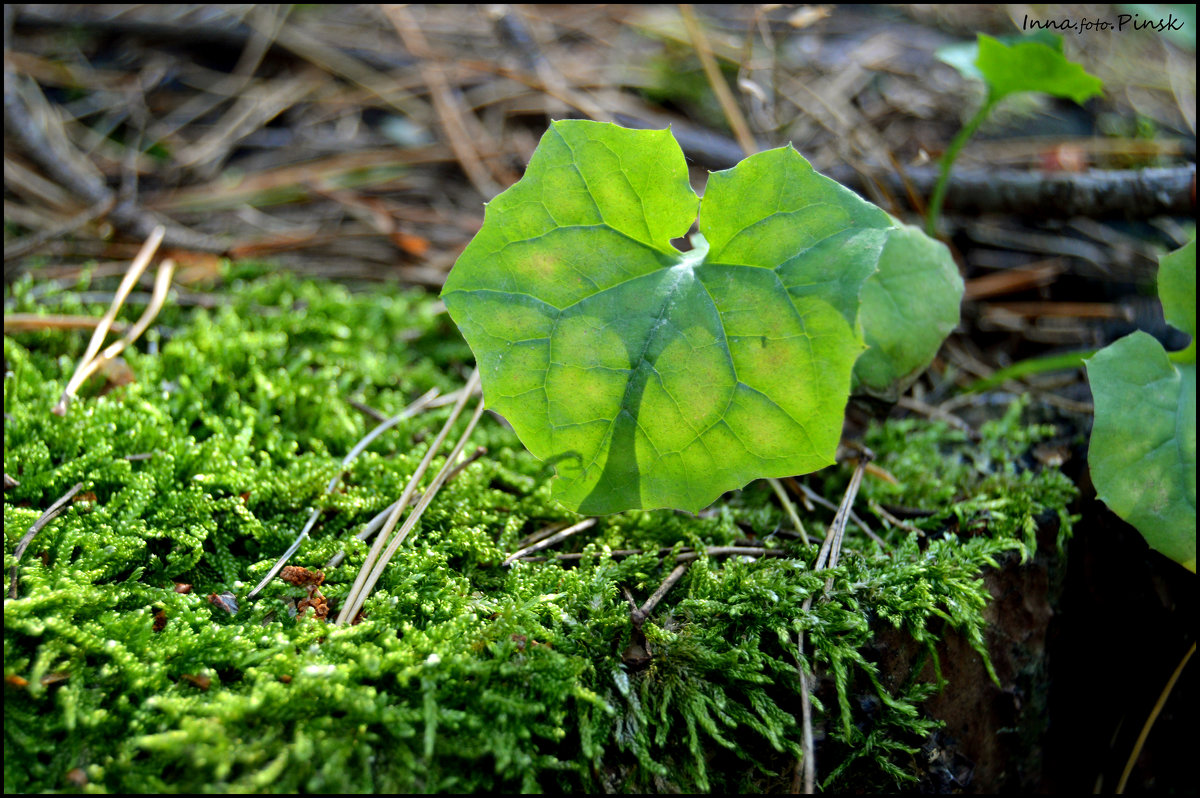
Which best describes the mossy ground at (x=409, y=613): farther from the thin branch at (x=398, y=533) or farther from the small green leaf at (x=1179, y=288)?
the small green leaf at (x=1179, y=288)

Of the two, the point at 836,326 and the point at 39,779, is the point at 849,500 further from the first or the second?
the point at 39,779

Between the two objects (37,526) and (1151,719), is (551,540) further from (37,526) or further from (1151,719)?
(1151,719)

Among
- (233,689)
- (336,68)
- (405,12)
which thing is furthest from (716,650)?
(405,12)

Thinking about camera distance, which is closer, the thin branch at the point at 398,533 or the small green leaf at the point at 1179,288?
the thin branch at the point at 398,533

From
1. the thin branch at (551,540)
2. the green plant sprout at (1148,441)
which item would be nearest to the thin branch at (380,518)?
the thin branch at (551,540)

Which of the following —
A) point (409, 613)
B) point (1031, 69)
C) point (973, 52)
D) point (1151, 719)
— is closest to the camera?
point (409, 613)

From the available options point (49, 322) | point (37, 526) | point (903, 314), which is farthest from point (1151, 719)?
point (49, 322)

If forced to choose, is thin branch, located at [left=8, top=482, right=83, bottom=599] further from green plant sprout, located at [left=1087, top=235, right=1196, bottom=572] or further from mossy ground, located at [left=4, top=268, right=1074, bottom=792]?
green plant sprout, located at [left=1087, top=235, right=1196, bottom=572]
